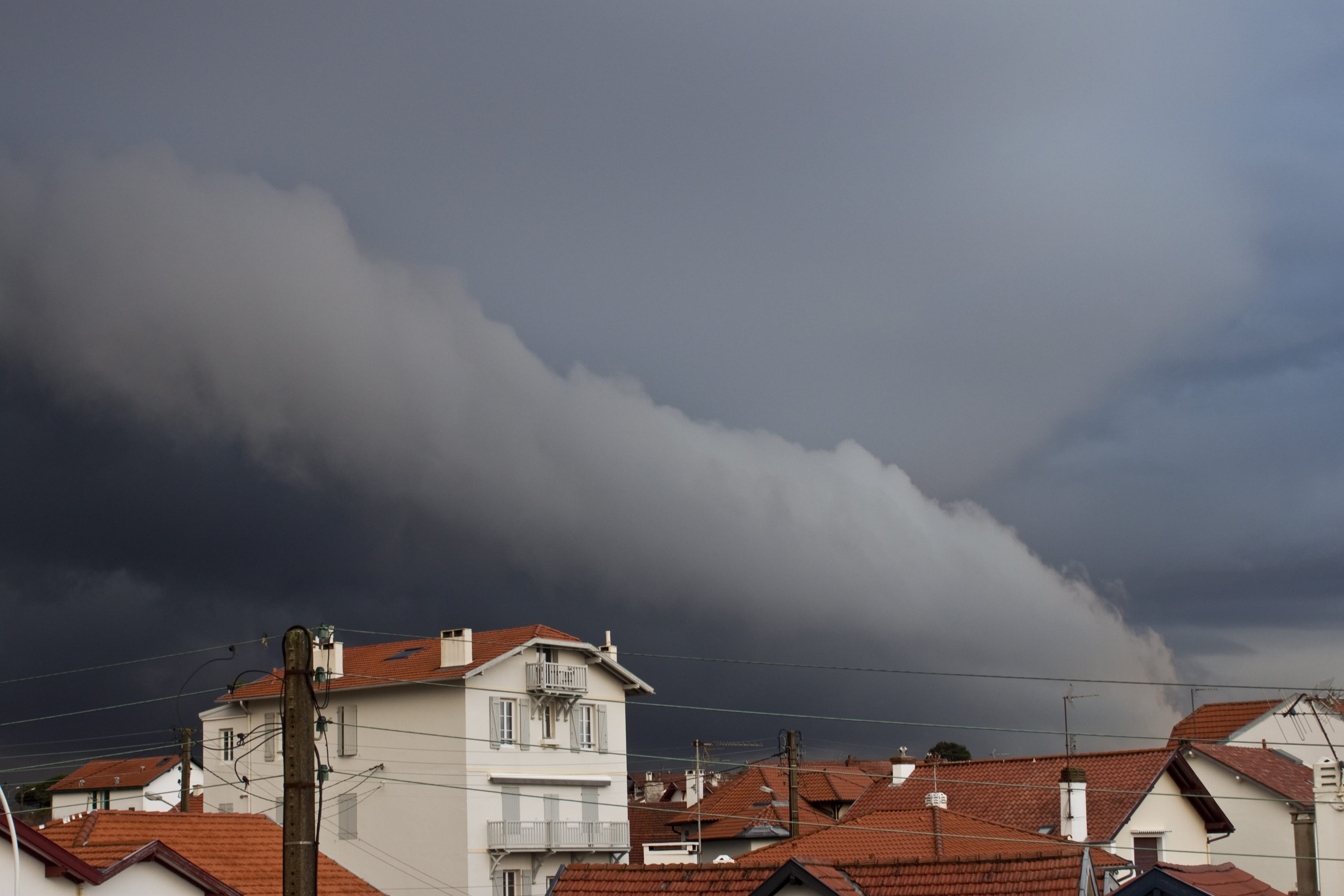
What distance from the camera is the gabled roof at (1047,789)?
42.6 m

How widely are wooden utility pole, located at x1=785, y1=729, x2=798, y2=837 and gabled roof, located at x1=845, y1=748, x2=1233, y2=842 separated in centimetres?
217

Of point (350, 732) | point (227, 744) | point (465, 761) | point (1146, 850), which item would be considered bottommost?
point (1146, 850)

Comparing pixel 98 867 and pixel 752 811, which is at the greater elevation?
pixel 98 867

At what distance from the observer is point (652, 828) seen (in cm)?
8756

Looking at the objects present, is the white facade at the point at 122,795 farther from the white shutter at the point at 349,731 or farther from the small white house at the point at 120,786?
the white shutter at the point at 349,731

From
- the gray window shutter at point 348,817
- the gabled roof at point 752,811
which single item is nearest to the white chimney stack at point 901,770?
the gabled roof at point 752,811

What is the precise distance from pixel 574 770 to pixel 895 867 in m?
41.2

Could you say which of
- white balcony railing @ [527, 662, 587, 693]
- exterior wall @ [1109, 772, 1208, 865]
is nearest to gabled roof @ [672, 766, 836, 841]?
white balcony railing @ [527, 662, 587, 693]

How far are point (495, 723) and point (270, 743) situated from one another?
13.2 meters

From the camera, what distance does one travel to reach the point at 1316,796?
43.1 metres

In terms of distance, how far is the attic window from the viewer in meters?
67.5

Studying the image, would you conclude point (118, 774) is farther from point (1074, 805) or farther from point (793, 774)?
point (1074, 805)

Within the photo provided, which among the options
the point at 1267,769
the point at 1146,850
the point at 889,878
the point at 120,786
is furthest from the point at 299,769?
the point at 120,786

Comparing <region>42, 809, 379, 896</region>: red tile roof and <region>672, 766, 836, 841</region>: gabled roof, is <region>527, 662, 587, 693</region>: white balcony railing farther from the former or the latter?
<region>42, 809, 379, 896</region>: red tile roof
